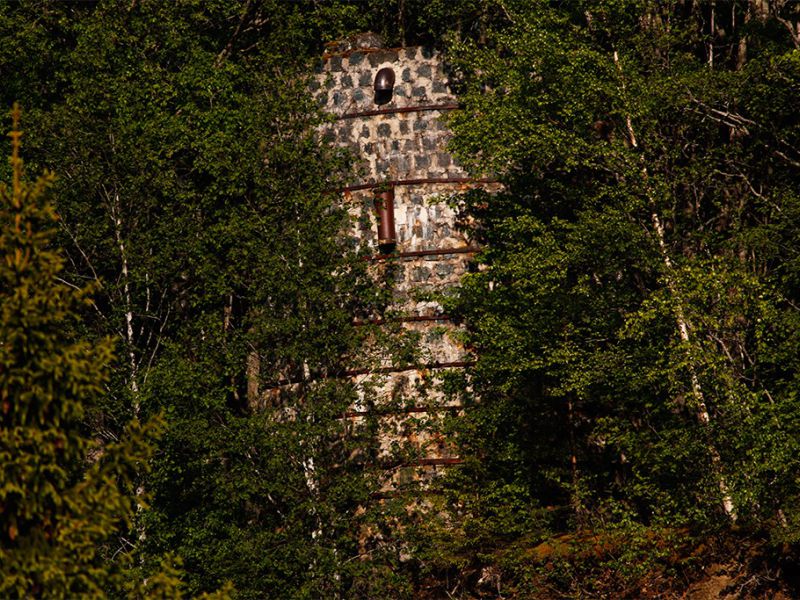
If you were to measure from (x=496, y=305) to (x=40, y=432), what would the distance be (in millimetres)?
11924

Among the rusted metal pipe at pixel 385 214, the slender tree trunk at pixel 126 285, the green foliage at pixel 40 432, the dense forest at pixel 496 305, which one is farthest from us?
the rusted metal pipe at pixel 385 214

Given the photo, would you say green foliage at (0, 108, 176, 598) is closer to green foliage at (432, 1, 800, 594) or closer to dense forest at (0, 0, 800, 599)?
dense forest at (0, 0, 800, 599)

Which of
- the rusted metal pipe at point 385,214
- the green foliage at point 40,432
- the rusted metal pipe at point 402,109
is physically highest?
the rusted metal pipe at point 402,109

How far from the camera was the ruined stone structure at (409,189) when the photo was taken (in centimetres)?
2512

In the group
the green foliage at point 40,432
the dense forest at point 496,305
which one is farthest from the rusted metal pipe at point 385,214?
the green foliage at point 40,432

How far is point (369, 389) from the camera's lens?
23500 millimetres

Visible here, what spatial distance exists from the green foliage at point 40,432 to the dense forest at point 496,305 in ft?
18.3

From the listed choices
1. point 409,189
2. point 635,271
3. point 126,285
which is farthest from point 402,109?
point 635,271

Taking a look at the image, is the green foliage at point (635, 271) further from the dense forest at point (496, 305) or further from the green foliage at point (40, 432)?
the green foliage at point (40, 432)

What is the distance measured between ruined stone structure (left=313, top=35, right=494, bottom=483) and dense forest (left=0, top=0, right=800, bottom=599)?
0.42 meters

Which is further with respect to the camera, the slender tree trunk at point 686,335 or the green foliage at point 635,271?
the green foliage at point 635,271

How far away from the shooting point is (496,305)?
23.5 m

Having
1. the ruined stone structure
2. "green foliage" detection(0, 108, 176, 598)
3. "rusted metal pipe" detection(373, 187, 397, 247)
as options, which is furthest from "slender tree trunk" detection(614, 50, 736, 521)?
"green foliage" detection(0, 108, 176, 598)

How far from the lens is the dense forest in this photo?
2053 centimetres
